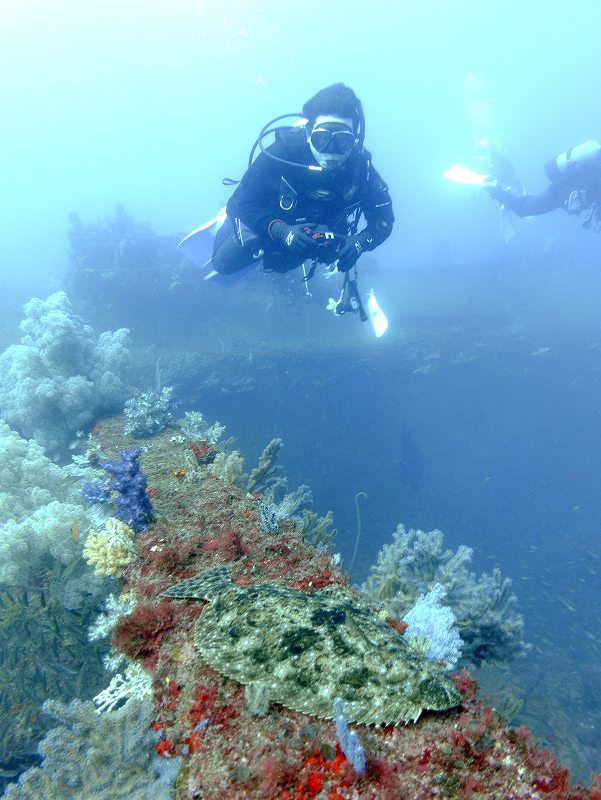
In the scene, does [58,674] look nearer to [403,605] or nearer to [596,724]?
[403,605]

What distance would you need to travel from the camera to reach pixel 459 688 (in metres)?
2.56

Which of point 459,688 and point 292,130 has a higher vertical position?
point 292,130

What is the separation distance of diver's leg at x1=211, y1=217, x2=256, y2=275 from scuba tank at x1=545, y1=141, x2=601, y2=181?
11.8 m

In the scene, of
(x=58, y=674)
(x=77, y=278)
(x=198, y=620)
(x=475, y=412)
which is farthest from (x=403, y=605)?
(x=77, y=278)

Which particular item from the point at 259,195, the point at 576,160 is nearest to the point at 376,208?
the point at 259,195

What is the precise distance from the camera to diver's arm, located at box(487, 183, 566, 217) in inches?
581

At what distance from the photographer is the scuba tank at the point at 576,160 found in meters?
13.1

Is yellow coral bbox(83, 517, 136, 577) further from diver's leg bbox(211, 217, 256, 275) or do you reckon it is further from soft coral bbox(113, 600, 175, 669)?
diver's leg bbox(211, 217, 256, 275)

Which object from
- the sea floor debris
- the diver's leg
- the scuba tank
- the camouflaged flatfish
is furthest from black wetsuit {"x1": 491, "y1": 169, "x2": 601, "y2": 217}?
the camouflaged flatfish

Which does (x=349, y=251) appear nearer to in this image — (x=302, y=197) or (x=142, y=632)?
(x=302, y=197)

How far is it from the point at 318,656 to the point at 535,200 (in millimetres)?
18532

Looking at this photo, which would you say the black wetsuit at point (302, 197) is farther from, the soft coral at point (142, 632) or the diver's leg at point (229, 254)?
the soft coral at point (142, 632)

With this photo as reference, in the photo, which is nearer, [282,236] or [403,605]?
[403,605]

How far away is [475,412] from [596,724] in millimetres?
8175
